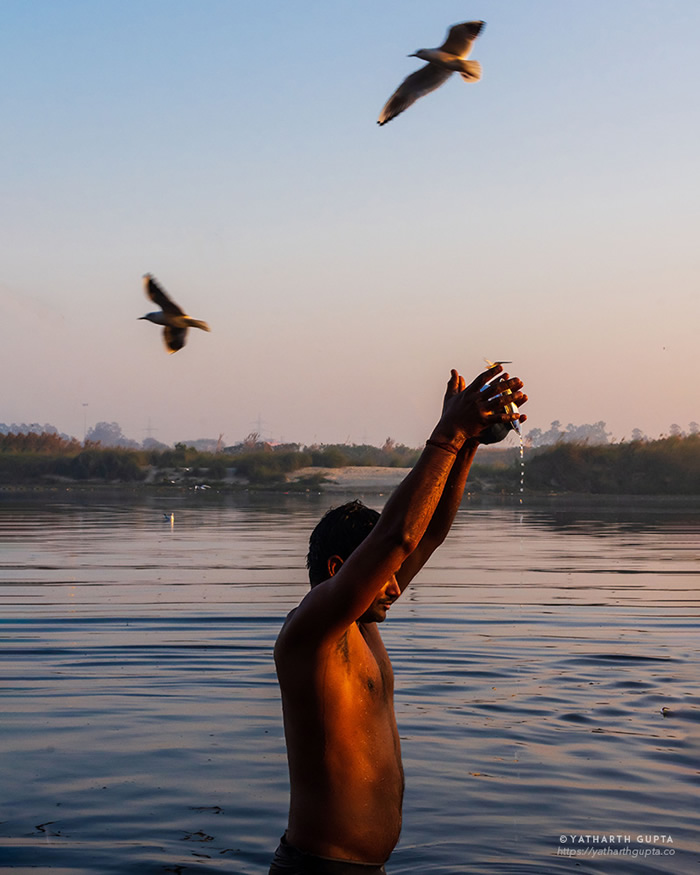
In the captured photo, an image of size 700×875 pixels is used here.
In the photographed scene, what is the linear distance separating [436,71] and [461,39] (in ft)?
1.34

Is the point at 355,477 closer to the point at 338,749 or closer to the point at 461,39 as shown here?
the point at 461,39

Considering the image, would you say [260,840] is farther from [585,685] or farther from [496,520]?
[496,520]

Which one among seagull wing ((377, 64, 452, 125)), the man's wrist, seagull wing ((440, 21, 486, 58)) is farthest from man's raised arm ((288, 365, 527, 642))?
seagull wing ((440, 21, 486, 58))

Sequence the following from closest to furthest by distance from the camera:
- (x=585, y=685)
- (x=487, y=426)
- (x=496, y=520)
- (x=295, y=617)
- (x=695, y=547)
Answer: (x=487, y=426) → (x=295, y=617) → (x=585, y=685) → (x=695, y=547) → (x=496, y=520)

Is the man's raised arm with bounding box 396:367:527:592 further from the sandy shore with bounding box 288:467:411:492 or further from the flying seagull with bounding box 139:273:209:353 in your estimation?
the sandy shore with bounding box 288:467:411:492

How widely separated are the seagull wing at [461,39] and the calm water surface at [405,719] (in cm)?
490

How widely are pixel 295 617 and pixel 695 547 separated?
2193 cm

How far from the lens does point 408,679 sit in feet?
33.9

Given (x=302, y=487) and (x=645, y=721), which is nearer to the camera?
(x=645, y=721)

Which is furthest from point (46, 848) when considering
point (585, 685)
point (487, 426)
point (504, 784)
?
point (585, 685)

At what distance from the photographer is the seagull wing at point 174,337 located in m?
8.62

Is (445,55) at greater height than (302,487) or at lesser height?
greater

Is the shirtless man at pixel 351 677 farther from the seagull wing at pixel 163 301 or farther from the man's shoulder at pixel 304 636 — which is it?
the seagull wing at pixel 163 301

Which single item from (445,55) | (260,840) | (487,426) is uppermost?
(445,55)
